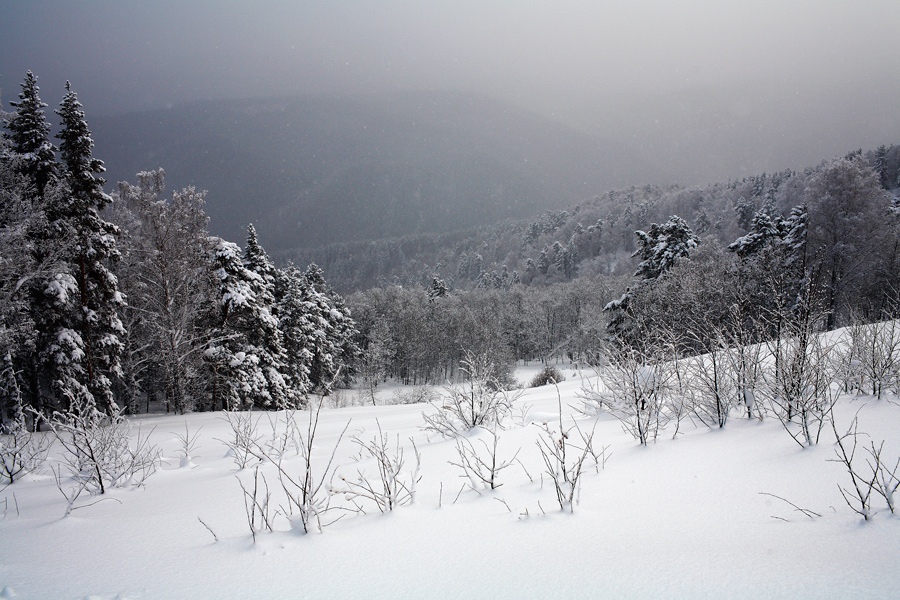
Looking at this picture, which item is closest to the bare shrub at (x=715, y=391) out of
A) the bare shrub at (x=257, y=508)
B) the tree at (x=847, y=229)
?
the bare shrub at (x=257, y=508)

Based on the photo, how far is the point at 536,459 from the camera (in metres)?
4.08

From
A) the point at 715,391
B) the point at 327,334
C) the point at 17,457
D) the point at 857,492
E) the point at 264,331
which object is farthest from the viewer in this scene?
the point at 327,334

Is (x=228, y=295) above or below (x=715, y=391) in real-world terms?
above

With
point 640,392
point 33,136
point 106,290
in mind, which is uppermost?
point 33,136

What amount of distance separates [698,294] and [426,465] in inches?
776

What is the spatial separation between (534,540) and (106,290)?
54.0 feet

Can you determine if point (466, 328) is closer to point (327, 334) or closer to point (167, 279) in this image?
point (327, 334)

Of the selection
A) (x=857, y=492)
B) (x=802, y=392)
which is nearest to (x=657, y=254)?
(x=802, y=392)

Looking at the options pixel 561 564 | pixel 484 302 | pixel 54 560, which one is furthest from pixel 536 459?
pixel 484 302

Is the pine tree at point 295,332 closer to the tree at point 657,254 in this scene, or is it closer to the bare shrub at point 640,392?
the tree at point 657,254

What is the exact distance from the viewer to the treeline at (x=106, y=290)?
11312 mm

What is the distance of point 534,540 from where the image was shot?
2283 mm

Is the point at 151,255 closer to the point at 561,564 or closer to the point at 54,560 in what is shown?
the point at 54,560

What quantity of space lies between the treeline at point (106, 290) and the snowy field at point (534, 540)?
16.2 ft
